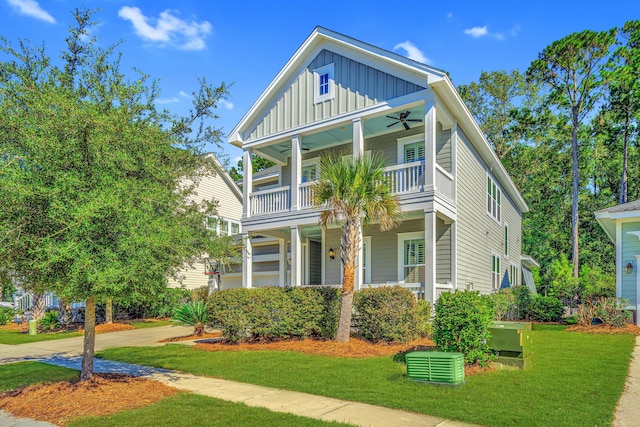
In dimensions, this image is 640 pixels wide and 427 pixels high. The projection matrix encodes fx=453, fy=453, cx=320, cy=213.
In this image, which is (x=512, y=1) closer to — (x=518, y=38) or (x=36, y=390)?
(x=518, y=38)

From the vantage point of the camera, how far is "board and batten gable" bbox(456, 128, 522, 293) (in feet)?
48.4

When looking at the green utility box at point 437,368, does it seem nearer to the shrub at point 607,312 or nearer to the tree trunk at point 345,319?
the tree trunk at point 345,319

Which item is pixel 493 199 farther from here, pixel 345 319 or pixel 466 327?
pixel 466 327

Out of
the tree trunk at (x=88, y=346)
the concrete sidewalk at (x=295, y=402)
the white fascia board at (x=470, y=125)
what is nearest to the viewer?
the concrete sidewalk at (x=295, y=402)

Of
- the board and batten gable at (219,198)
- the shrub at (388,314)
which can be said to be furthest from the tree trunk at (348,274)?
the board and batten gable at (219,198)

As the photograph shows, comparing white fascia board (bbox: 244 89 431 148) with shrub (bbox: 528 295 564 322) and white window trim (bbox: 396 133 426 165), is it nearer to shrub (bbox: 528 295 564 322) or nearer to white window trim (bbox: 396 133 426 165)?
white window trim (bbox: 396 133 426 165)

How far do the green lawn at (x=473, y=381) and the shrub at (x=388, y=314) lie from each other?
5.59 feet

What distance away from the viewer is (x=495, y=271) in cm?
1981

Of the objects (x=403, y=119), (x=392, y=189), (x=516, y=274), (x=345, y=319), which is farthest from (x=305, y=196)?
(x=516, y=274)

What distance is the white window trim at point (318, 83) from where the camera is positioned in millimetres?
14742

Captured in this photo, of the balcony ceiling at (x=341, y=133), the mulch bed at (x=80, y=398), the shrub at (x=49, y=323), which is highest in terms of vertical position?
the balcony ceiling at (x=341, y=133)

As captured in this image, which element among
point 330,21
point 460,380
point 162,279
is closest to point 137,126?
point 162,279

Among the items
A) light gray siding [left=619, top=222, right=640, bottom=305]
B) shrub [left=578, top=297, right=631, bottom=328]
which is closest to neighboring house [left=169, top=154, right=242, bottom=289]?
shrub [left=578, top=297, right=631, bottom=328]

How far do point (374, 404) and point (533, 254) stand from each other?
35023mm
